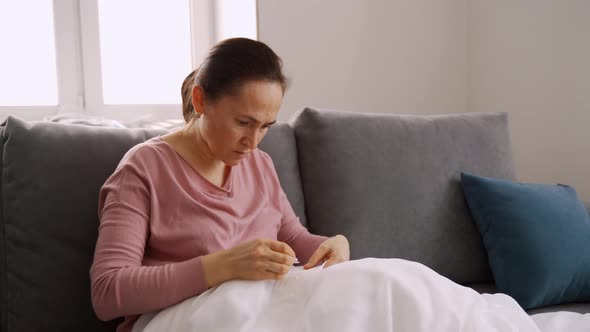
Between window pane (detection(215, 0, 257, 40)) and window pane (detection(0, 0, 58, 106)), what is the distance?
2.58 ft

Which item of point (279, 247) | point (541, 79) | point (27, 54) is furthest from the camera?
point (27, 54)

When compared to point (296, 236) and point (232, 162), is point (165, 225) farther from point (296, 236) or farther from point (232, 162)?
point (296, 236)

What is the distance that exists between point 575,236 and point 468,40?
5.35ft

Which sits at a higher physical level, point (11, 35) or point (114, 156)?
point (11, 35)

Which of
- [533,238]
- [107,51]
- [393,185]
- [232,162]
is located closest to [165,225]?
[232,162]

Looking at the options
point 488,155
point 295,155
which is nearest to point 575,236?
point 488,155

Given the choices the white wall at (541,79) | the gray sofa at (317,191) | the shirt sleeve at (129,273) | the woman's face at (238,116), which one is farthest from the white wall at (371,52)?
the shirt sleeve at (129,273)

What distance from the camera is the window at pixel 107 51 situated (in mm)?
2664

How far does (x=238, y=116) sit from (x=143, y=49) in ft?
6.16

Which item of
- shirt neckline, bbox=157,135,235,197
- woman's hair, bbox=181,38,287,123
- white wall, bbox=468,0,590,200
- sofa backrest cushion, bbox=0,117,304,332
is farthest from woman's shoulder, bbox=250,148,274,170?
white wall, bbox=468,0,590,200

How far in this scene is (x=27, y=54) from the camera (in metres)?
2.67

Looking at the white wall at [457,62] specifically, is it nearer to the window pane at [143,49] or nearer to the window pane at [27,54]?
the window pane at [143,49]

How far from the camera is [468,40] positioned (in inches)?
119

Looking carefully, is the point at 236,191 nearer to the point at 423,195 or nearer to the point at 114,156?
the point at 114,156
